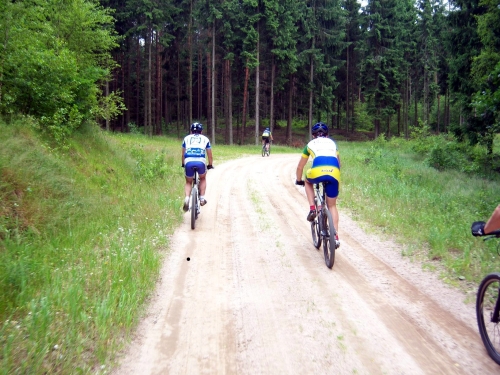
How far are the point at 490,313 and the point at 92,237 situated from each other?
5.55 metres

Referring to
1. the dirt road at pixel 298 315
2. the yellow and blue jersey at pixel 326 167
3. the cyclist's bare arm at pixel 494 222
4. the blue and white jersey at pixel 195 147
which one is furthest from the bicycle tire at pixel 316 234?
the cyclist's bare arm at pixel 494 222

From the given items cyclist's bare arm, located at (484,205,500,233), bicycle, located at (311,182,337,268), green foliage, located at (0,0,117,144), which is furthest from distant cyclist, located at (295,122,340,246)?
green foliage, located at (0,0,117,144)

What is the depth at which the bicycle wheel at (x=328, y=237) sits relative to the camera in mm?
5492

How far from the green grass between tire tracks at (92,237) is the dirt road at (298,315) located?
38cm

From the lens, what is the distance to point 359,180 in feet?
43.9

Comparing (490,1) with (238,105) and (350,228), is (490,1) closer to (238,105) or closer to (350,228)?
(350,228)

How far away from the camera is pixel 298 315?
13.4 ft

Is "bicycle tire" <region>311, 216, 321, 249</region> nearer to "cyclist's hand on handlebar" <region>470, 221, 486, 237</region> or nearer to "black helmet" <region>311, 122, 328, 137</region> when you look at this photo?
"black helmet" <region>311, 122, 328, 137</region>

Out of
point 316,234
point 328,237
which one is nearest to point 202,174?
point 316,234

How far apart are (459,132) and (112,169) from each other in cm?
1687

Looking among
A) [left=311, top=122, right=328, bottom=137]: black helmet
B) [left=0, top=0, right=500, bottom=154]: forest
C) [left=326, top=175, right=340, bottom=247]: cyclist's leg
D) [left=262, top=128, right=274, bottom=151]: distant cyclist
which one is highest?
[left=0, top=0, right=500, bottom=154]: forest

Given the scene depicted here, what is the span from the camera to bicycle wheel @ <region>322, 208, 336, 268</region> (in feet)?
18.0

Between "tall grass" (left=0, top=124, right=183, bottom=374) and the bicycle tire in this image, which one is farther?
the bicycle tire

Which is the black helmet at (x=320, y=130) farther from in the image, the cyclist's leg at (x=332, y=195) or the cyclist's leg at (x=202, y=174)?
the cyclist's leg at (x=202, y=174)
